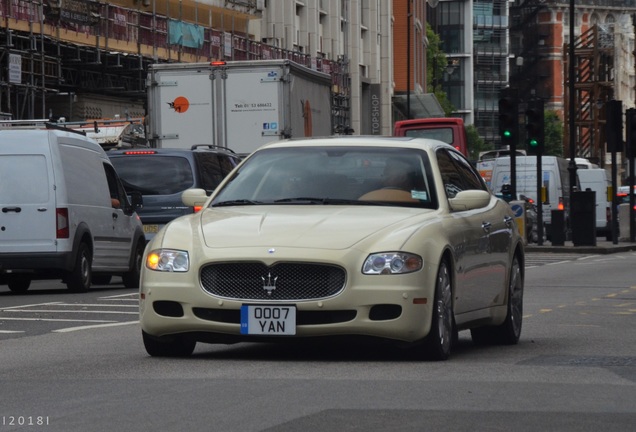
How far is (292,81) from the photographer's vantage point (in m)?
31.3

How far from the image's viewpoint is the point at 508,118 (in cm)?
3881

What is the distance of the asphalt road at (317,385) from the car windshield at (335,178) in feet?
3.41

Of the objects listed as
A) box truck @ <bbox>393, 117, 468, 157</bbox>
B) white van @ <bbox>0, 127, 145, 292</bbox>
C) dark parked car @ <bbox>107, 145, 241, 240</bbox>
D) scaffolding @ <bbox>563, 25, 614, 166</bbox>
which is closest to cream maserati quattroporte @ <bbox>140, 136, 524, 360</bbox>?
white van @ <bbox>0, 127, 145, 292</bbox>

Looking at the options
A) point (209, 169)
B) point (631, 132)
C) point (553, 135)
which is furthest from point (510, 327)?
point (553, 135)

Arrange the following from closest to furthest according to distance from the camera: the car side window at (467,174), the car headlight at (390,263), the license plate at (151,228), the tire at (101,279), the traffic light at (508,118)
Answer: the car headlight at (390,263), the car side window at (467,174), the license plate at (151,228), the tire at (101,279), the traffic light at (508,118)

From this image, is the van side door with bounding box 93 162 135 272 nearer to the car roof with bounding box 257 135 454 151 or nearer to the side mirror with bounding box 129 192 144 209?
the side mirror with bounding box 129 192 144 209

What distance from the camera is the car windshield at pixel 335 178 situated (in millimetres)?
11641

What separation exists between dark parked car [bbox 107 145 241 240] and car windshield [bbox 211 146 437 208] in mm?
12494

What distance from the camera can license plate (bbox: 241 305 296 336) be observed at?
10531mm

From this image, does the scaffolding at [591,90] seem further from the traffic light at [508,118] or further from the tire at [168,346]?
the tire at [168,346]

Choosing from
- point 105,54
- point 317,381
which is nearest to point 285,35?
point 105,54

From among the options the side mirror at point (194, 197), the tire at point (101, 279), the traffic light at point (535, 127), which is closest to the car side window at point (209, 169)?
the tire at point (101, 279)

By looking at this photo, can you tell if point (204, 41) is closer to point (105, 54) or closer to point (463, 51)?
point (105, 54)

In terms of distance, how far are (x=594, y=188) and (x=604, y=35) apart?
368ft
